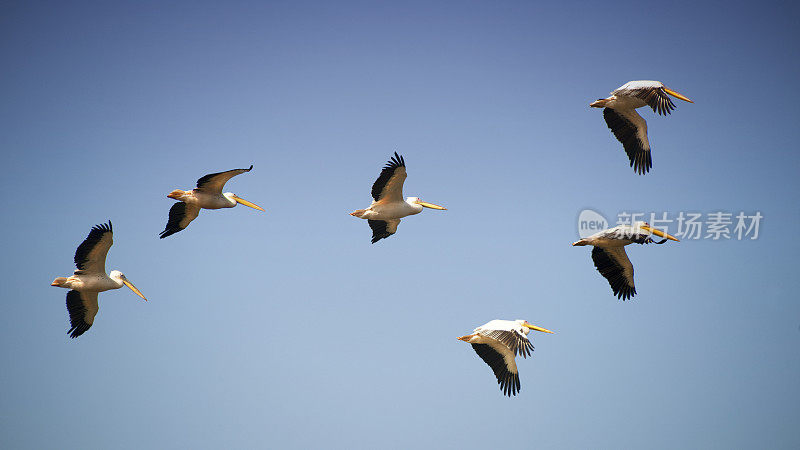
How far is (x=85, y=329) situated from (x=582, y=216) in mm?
10413

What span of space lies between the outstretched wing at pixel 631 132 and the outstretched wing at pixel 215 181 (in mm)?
7484

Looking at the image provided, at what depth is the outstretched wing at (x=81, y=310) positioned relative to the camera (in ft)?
51.8

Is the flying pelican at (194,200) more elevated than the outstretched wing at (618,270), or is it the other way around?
the flying pelican at (194,200)

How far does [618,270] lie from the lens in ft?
48.6

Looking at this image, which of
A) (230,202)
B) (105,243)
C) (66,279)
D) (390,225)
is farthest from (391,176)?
(66,279)

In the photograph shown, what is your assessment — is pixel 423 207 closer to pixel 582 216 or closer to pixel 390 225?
pixel 390 225

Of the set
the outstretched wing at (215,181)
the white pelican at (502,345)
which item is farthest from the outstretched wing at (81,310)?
the white pelican at (502,345)

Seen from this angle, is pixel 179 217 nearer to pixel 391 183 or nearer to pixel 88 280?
pixel 88 280

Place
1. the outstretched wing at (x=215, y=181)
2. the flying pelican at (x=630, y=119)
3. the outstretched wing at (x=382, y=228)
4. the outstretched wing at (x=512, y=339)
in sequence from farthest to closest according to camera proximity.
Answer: the outstretched wing at (x=382, y=228) < the outstretched wing at (x=215, y=181) < the flying pelican at (x=630, y=119) < the outstretched wing at (x=512, y=339)

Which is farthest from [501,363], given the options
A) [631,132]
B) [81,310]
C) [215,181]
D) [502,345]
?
[81,310]

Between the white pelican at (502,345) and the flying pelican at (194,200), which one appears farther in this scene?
the flying pelican at (194,200)

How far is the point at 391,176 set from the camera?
634 inches

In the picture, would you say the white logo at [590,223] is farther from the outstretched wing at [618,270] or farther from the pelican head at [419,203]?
the pelican head at [419,203]

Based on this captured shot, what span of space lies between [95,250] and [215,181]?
2.76m
